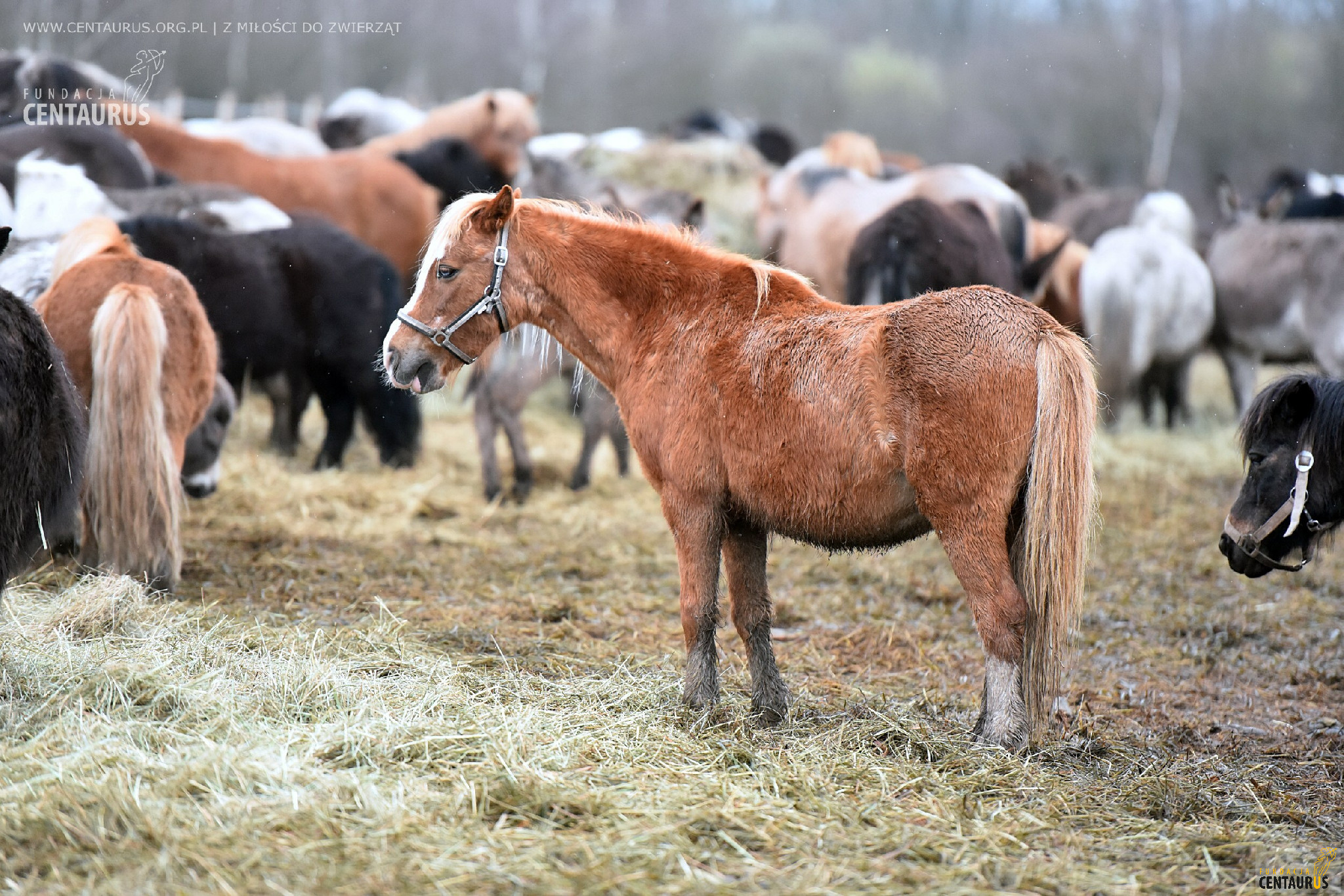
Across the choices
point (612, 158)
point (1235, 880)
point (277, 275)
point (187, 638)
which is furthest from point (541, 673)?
point (612, 158)

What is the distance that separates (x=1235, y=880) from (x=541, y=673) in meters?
2.26

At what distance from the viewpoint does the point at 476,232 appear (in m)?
3.54

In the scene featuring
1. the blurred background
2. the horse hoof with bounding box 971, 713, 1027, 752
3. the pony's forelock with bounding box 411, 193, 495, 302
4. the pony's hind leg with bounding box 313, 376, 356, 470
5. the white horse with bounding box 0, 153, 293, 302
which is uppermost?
the blurred background

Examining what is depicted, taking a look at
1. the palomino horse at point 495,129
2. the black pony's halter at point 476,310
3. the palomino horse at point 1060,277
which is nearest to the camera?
the black pony's halter at point 476,310

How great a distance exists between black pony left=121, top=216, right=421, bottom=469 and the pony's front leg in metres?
3.97

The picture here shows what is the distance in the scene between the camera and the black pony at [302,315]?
248 inches

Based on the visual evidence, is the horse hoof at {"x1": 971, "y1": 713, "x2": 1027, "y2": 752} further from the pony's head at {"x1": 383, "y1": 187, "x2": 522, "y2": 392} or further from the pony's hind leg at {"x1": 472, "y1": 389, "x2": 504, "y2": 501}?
the pony's hind leg at {"x1": 472, "y1": 389, "x2": 504, "y2": 501}

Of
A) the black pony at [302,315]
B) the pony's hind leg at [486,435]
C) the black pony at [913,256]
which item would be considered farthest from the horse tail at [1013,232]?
the black pony at [302,315]

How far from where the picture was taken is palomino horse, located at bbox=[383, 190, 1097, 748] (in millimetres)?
3059

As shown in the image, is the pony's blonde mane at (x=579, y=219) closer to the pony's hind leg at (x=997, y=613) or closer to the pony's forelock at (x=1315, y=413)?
the pony's hind leg at (x=997, y=613)

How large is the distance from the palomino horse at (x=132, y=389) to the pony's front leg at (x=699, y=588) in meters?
2.22

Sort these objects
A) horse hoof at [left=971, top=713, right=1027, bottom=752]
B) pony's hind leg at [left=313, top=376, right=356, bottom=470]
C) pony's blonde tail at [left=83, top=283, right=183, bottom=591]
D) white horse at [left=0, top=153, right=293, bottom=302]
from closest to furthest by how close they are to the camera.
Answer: horse hoof at [left=971, top=713, right=1027, bottom=752], pony's blonde tail at [left=83, top=283, right=183, bottom=591], white horse at [left=0, top=153, right=293, bottom=302], pony's hind leg at [left=313, top=376, right=356, bottom=470]

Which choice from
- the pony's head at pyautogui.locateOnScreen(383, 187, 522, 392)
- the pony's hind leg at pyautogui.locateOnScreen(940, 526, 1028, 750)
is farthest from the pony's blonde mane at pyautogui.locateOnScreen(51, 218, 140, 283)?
the pony's hind leg at pyautogui.locateOnScreen(940, 526, 1028, 750)

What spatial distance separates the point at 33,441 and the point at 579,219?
1791 mm
